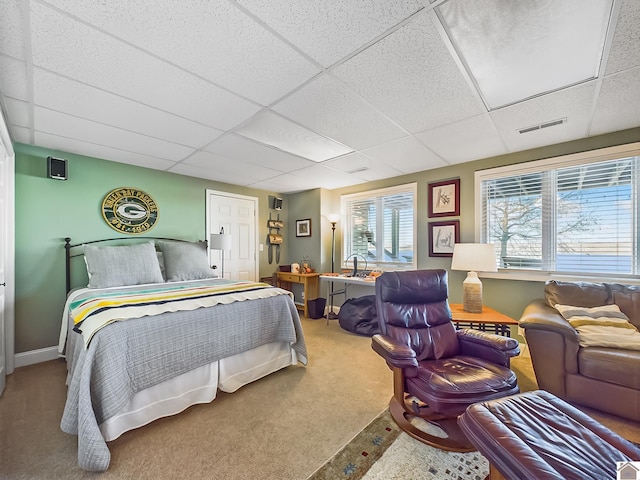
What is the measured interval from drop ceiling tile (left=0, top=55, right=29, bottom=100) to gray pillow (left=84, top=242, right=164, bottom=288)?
62.0 inches

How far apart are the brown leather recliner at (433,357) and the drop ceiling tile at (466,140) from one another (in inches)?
54.3

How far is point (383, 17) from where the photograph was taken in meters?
1.33

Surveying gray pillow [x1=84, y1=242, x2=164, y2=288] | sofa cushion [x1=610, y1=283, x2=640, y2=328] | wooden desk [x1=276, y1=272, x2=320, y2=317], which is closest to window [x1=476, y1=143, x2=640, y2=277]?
sofa cushion [x1=610, y1=283, x2=640, y2=328]

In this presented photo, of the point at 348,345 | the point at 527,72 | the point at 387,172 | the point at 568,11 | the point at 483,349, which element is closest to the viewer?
the point at 568,11

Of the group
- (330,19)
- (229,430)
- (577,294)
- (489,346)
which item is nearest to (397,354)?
(489,346)

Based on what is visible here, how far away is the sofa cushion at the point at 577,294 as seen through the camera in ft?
8.01

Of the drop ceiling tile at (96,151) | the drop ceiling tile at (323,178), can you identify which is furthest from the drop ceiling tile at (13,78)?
the drop ceiling tile at (323,178)

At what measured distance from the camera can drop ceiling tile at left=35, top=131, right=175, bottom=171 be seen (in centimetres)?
277

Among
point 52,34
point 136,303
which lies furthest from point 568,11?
point 136,303

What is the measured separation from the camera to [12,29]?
1361mm

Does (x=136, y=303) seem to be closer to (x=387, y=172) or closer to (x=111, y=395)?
(x=111, y=395)

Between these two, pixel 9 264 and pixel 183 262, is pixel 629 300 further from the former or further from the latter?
pixel 9 264

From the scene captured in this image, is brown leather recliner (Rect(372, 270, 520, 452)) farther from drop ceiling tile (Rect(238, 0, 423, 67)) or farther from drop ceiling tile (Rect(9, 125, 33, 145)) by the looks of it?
drop ceiling tile (Rect(9, 125, 33, 145))

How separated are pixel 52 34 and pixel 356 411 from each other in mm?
2974
